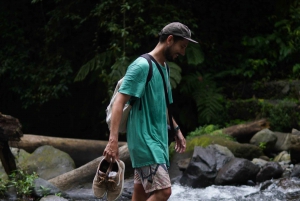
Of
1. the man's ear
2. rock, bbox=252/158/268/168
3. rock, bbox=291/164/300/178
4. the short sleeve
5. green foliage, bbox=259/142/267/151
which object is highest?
the man's ear

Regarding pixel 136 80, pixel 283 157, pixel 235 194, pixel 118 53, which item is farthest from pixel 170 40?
pixel 118 53

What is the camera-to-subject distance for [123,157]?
29.8ft

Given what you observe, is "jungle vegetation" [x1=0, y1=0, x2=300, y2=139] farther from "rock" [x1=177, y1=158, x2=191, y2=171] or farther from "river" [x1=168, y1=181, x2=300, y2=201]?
"river" [x1=168, y1=181, x2=300, y2=201]

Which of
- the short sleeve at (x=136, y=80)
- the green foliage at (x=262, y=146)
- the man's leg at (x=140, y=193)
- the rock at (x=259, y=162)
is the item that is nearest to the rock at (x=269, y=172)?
the rock at (x=259, y=162)

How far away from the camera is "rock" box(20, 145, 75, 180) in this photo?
9.41 metres

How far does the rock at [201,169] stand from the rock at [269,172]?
0.70 meters

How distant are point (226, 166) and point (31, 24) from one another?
8.03m

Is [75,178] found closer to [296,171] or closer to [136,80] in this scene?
[296,171]

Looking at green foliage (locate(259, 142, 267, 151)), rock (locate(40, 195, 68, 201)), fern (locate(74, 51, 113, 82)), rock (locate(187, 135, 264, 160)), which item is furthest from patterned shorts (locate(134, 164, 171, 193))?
fern (locate(74, 51, 113, 82))

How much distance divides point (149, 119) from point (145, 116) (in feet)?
0.12

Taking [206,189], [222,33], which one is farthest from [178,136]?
[222,33]

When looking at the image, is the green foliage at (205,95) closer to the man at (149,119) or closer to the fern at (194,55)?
the fern at (194,55)

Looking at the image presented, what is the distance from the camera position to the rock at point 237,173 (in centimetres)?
848

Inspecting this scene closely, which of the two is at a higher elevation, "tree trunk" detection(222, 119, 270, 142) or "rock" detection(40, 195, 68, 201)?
"rock" detection(40, 195, 68, 201)
